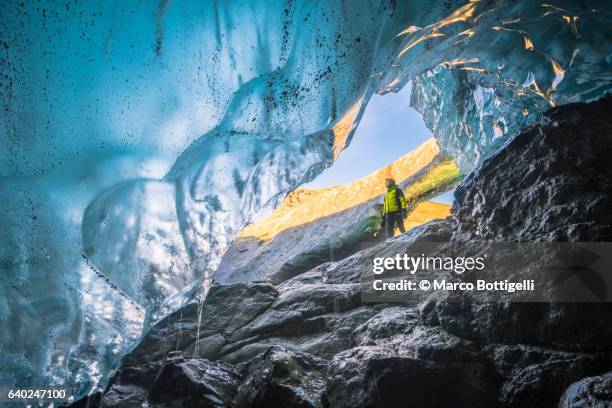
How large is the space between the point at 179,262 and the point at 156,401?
1.67 m

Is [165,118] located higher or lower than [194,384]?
higher

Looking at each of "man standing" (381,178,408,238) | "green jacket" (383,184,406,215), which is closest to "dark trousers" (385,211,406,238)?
"man standing" (381,178,408,238)

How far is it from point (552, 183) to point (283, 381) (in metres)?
3.76

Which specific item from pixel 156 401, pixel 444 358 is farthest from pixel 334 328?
pixel 156 401

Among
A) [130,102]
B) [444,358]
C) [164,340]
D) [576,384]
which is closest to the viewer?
[576,384]

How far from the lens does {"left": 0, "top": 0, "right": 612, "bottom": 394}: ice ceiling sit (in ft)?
9.71

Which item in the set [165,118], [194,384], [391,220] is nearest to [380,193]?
[391,220]

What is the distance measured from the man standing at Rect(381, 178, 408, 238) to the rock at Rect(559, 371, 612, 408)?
566 cm

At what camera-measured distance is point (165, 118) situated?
11.3 feet

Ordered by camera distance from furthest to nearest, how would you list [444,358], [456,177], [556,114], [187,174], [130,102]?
[456,177]
[556,114]
[187,174]
[444,358]
[130,102]

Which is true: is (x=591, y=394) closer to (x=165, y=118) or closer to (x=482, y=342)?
(x=482, y=342)

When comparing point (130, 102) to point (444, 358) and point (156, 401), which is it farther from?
point (444, 358)

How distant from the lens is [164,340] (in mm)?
6582

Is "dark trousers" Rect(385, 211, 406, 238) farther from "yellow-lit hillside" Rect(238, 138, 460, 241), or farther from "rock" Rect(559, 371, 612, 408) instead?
"rock" Rect(559, 371, 612, 408)
